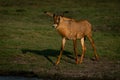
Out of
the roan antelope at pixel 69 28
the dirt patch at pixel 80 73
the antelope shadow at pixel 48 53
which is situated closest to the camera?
the dirt patch at pixel 80 73

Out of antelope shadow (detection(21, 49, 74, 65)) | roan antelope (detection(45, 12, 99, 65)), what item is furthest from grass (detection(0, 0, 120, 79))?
roan antelope (detection(45, 12, 99, 65))

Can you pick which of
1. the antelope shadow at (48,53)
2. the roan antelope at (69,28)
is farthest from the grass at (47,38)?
the roan antelope at (69,28)

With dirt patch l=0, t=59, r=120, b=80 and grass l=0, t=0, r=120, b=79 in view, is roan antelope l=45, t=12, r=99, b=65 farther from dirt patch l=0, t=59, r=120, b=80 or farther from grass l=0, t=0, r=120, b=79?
grass l=0, t=0, r=120, b=79

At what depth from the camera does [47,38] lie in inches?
927

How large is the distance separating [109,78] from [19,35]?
990 cm

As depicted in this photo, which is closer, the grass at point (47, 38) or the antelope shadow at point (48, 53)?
the grass at point (47, 38)

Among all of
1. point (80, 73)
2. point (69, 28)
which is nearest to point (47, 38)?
point (69, 28)

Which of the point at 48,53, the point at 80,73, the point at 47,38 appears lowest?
the point at 47,38

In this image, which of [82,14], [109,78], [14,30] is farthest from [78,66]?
[82,14]

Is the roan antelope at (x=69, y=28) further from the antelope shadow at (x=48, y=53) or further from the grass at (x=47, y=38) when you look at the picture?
the antelope shadow at (x=48, y=53)

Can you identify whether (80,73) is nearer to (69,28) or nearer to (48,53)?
(69,28)

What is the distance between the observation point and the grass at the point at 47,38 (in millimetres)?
16828

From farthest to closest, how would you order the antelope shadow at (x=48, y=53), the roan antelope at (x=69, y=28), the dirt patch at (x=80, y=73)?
1. the antelope shadow at (x=48, y=53)
2. the roan antelope at (x=69, y=28)
3. the dirt patch at (x=80, y=73)

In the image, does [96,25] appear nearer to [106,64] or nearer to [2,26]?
[2,26]
